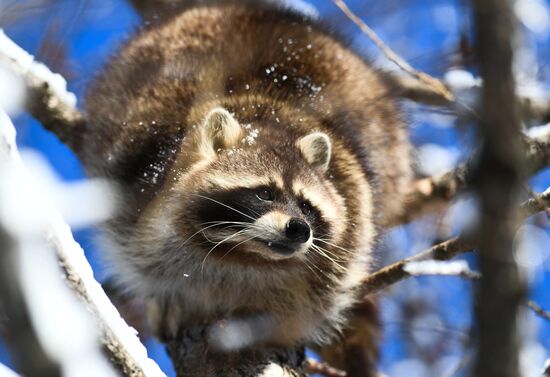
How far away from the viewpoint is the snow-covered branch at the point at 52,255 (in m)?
1.77

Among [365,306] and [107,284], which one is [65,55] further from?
[365,306]

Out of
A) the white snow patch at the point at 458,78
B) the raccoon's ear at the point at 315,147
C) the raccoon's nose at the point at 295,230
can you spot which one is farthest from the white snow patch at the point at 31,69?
the white snow patch at the point at 458,78

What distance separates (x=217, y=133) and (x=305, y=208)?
26.6 inches

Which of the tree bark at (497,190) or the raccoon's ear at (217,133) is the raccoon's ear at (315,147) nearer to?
the raccoon's ear at (217,133)

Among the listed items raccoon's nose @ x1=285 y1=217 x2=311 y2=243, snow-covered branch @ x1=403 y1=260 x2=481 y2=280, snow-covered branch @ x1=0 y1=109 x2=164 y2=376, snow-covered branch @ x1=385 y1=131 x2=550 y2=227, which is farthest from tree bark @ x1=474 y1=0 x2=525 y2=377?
snow-covered branch @ x1=385 y1=131 x2=550 y2=227

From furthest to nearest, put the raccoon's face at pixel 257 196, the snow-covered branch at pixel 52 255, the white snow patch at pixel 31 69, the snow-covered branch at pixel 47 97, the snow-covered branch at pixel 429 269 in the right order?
the snow-covered branch at pixel 47 97, the white snow patch at pixel 31 69, the raccoon's face at pixel 257 196, the snow-covered branch at pixel 429 269, the snow-covered branch at pixel 52 255

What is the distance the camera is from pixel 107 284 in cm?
523

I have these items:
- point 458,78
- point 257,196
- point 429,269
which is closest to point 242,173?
point 257,196

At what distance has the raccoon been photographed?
4469 millimetres

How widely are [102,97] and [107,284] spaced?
123 cm

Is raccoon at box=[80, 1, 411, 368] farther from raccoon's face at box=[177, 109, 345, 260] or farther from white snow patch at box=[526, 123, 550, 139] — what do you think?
white snow patch at box=[526, 123, 550, 139]

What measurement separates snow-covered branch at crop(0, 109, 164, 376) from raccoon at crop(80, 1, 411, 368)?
1.58m

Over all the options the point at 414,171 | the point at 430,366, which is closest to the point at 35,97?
the point at 414,171

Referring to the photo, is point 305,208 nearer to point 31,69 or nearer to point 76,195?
point 76,195
